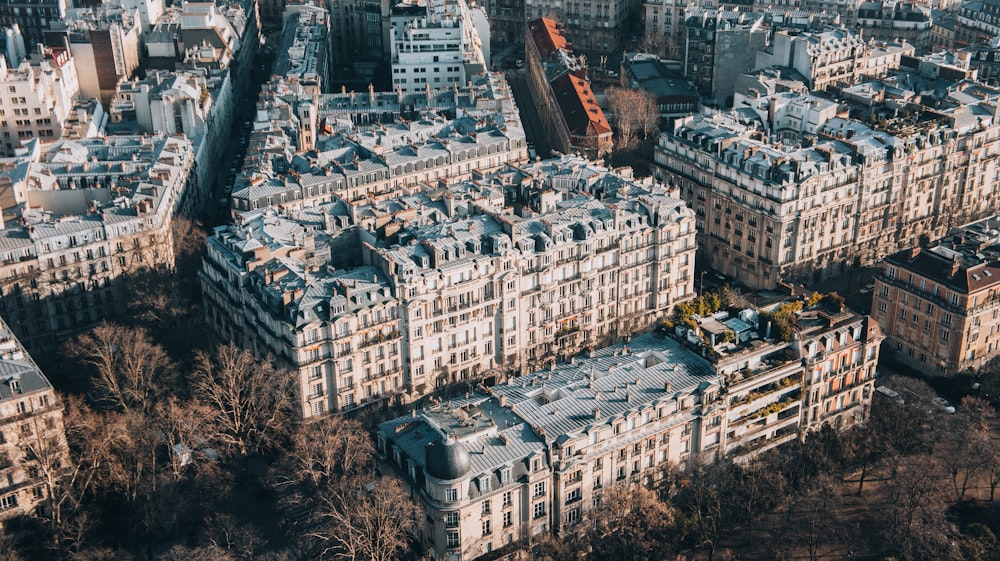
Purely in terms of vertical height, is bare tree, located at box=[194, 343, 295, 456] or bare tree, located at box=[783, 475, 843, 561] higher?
bare tree, located at box=[194, 343, 295, 456]

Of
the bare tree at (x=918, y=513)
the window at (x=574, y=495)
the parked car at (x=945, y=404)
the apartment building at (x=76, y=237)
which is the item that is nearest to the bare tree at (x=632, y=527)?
the window at (x=574, y=495)

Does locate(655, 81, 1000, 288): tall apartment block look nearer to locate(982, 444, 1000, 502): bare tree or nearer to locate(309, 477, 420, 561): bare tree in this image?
locate(982, 444, 1000, 502): bare tree

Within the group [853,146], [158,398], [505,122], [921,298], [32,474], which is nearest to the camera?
[32,474]

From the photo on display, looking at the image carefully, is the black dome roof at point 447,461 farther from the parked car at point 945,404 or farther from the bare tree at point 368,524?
the parked car at point 945,404

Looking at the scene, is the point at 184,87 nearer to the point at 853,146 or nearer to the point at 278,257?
the point at 278,257

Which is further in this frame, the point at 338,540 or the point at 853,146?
the point at 853,146

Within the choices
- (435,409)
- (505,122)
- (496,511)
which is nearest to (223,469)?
(435,409)

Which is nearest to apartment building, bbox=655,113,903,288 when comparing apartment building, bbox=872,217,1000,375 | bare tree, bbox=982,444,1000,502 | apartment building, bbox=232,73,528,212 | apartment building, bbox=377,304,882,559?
apartment building, bbox=872,217,1000,375
